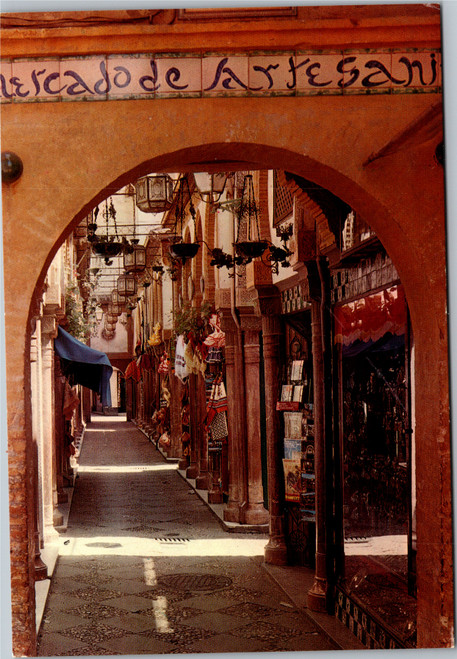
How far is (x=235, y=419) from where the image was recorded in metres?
11.2

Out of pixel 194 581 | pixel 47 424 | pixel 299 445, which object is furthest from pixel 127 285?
pixel 194 581

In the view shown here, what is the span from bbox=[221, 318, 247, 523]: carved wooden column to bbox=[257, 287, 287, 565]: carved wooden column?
1656mm

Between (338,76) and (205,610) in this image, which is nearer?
(338,76)

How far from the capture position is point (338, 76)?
15.6ft

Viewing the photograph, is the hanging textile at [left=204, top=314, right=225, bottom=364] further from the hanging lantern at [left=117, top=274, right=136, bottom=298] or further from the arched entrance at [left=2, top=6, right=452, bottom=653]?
the arched entrance at [left=2, top=6, right=452, bottom=653]

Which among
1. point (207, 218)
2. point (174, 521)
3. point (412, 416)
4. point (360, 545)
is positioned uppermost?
point (207, 218)

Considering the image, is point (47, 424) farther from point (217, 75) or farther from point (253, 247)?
point (217, 75)

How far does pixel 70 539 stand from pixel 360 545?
5263mm

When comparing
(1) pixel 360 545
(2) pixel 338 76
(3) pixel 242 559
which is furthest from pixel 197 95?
(3) pixel 242 559

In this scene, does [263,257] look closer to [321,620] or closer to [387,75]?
[321,620]

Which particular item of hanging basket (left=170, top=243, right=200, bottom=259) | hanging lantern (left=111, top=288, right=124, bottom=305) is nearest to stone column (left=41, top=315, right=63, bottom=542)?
hanging basket (left=170, top=243, right=200, bottom=259)

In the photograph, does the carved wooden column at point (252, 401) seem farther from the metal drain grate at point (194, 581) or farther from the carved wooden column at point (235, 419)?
the metal drain grate at point (194, 581)

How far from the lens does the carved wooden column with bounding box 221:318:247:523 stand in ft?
36.9

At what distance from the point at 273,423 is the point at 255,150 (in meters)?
4.99
